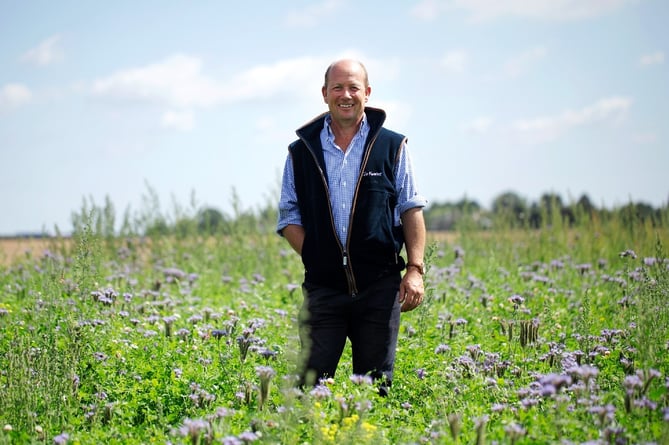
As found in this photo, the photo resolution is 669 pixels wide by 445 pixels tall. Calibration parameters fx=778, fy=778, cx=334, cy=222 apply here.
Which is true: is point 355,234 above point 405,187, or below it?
below

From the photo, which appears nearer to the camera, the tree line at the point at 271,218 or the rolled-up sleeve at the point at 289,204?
the rolled-up sleeve at the point at 289,204

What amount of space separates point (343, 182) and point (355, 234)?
1.06ft

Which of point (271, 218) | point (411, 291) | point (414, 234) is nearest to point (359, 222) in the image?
point (414, 234)

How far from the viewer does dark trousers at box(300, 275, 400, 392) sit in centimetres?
462

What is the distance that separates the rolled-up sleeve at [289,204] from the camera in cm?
484

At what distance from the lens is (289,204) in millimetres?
4836

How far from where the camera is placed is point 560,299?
26.5ft

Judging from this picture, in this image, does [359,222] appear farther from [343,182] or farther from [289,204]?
[289,204]

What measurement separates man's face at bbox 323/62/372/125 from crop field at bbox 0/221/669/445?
54.0 inches

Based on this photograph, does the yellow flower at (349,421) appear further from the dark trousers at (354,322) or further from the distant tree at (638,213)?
the distant tree at (638,213)

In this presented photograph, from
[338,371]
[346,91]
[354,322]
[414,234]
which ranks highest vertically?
[346,91]

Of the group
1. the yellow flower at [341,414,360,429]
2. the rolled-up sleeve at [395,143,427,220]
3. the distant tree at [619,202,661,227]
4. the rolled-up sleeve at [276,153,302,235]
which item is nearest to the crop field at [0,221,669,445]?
the yellow flower at [341,414,360,429]

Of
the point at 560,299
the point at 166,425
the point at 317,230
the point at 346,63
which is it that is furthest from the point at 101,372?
the point at 560,299

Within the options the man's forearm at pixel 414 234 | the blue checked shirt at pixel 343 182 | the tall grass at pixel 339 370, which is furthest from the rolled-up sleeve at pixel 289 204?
the tall grass at pixel 339 370
